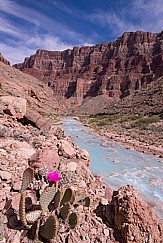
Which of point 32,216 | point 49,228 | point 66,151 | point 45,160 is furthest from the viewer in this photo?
point 66,151

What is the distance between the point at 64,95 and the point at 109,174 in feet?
543

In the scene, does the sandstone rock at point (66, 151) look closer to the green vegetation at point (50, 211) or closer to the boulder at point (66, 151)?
the boulder at point (66, 151)

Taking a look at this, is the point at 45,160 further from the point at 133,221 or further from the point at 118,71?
the point at 118,71

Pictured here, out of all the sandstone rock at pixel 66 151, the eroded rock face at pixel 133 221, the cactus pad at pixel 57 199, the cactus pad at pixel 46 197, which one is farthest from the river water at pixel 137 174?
the cactus pad at pixel 46 197

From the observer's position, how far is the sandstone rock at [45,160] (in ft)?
17.3

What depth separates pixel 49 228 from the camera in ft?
11.9

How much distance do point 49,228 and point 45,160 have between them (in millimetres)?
1929

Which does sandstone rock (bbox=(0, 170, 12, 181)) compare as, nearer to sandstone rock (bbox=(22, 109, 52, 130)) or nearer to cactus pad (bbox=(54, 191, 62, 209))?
cactus pad (bbox=(54, 191, 62, 209))

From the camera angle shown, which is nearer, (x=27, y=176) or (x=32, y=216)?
(x=32, y=216)

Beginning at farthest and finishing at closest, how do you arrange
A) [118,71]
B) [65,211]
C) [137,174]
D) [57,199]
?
[118,71] → [137,174] → [57,199] → [65,211]

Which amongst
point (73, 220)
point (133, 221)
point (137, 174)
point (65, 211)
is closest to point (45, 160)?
point (65, 211)

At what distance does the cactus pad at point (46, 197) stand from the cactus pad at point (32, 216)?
11 cm

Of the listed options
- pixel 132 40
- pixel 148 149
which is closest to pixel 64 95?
pixel 132 40

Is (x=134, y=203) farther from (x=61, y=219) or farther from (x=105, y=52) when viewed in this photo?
(x=105, y=52)
